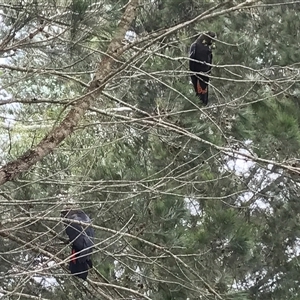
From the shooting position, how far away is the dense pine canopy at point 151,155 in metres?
2.39

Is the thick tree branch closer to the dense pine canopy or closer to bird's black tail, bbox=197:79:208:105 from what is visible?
the dense pine canopy

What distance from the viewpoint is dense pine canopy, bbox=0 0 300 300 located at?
2393 millimetres

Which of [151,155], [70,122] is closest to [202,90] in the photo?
[151,155]

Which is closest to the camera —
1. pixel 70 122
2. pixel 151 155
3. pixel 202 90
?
pixel 70 122

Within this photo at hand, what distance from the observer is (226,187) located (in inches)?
170

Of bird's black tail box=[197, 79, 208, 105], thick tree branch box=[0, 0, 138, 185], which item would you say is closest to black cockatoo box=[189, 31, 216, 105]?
bird's black tail box=[197, 79, 208, 105]

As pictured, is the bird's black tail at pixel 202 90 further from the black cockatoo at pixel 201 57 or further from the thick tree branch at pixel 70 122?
the thick tree branch at pixel 70 122

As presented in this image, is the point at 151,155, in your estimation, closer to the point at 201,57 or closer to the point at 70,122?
the point at 201,57

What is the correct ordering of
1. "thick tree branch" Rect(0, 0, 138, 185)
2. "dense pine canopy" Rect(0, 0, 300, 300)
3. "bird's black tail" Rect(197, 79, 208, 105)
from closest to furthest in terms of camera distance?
"thick tree branch" Rect(0, 0, 138, 185) → "dense pine canopy" Rect(0, 0, 300, 300) → "bird's black tail" Rect(197, 79, 208, 105)

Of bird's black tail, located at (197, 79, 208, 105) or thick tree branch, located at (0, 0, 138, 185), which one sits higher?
thick tree branch, located at (0, 0, 138, 185)

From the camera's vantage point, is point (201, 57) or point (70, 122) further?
point (201, 57)

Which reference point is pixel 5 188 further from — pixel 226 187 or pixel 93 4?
pixel 226 187

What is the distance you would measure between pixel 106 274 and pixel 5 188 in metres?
0.71

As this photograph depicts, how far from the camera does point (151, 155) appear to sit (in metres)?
3.88
